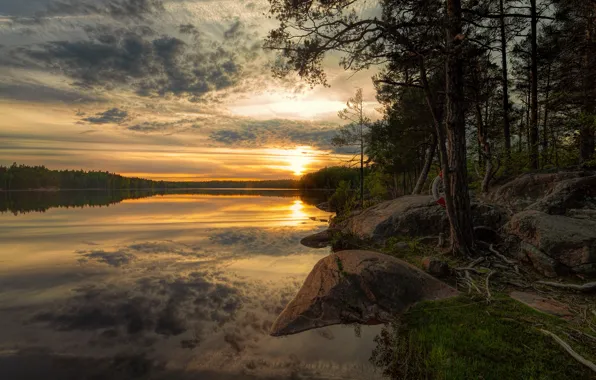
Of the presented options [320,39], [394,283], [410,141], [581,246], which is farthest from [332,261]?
[410,141]

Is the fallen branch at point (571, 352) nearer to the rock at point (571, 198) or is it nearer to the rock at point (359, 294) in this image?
the rock at point (359, 294)

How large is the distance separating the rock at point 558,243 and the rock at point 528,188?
3893mm

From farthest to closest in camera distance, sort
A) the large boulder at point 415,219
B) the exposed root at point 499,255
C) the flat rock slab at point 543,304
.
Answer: the large boulder at point 415,219 < the exposed root at point 499,255 < the flat rock slab at point 543,304

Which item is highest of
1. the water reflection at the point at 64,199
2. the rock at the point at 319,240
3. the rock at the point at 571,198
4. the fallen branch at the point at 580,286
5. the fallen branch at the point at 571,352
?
the rock at the point at 571,198

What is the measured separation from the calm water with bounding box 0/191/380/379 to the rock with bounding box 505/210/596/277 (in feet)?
18.4

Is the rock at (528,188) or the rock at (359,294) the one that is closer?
the rock at (359,294)

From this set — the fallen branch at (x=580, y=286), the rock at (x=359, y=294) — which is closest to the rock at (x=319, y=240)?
the rock at (x=359, y=294)

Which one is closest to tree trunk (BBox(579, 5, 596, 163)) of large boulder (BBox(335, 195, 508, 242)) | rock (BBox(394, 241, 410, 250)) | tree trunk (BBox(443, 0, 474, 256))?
large boulder (BBox(335, 195, 508, 242))

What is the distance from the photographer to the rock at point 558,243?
861 centimetres

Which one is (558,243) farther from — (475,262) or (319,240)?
(319,240)

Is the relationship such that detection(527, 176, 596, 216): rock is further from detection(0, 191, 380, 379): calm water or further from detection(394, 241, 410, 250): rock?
detection(0, 191, 380, 379): calm water

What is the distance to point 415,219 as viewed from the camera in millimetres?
15164

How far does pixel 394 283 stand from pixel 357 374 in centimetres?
299

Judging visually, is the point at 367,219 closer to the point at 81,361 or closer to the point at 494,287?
the point at 494,287
